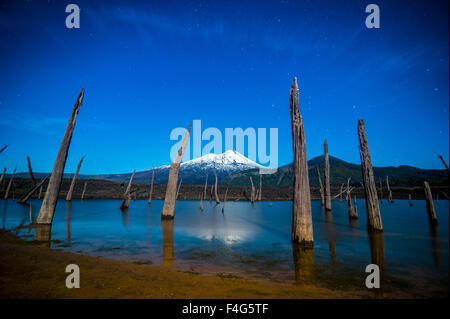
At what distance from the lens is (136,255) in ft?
25.6

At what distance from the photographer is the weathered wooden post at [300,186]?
27.9 ft

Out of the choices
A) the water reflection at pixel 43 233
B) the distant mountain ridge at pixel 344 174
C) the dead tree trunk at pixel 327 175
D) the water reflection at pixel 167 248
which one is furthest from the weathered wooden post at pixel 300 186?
the distant mountain ridge at pixel 344 174

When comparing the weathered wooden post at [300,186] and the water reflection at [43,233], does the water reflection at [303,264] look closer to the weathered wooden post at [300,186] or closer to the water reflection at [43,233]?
the weathered wooden post at [300,186]

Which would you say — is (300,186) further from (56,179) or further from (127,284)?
(56,179)

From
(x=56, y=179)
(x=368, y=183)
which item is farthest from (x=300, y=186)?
(x=56, y=179)

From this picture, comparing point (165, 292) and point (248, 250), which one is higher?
point (165, 292)

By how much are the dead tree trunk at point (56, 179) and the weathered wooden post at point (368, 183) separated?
1604 cm

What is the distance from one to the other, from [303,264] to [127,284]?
4.93m

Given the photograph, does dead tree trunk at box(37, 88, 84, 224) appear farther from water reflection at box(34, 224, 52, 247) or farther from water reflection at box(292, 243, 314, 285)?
water reflection at box(292, 243, 314, 285)
